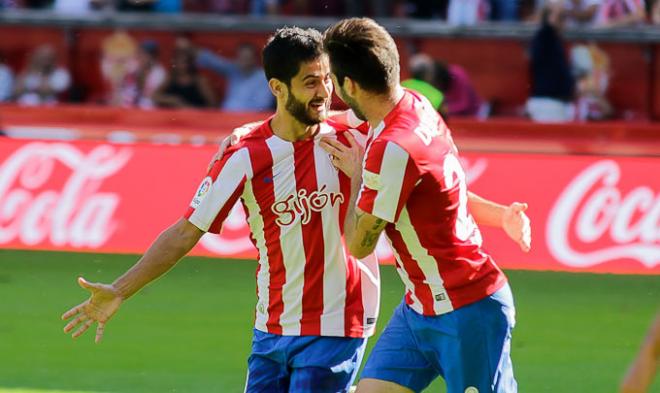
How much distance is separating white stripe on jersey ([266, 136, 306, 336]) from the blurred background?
2.59 meters

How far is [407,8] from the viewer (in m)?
16.3

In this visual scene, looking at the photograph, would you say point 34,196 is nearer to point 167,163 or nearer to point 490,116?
point 167,163

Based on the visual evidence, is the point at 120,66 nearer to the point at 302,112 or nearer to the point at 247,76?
the point at 247,76

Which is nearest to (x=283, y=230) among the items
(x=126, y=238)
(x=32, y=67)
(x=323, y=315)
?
(x=323, y=315)

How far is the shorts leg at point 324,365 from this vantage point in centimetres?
523

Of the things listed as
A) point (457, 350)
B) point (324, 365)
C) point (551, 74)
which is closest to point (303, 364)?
point (324, 365)

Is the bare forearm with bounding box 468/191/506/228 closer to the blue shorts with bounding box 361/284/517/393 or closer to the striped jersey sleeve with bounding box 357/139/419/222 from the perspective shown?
the blue shorts with bounding box 361/284/517/393

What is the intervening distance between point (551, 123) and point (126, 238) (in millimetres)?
5359

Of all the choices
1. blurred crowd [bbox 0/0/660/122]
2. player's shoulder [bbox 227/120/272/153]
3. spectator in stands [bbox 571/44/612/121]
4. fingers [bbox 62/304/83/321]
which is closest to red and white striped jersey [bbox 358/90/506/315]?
player's shoulder [bbox 227/120/272/153]

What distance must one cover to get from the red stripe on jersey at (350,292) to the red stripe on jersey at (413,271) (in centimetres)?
25

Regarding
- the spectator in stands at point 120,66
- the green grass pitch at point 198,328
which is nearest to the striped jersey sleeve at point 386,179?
the green grass pitch at point 198,328

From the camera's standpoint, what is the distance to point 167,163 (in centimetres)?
1082

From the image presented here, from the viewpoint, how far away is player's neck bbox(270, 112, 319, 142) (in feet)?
17.6

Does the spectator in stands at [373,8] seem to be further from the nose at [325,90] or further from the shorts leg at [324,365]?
the shorts leg at [324,365]
